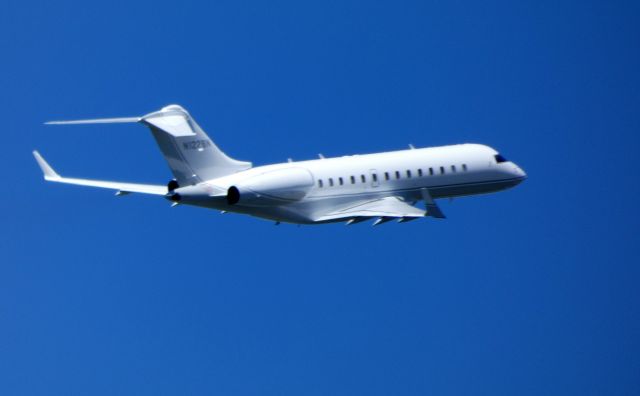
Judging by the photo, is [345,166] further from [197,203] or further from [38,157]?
[38,157]

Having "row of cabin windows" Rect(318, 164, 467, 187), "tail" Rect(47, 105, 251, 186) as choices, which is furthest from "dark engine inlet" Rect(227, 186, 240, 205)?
"row of cabin windows" Rect(318, 164, 467, 187)

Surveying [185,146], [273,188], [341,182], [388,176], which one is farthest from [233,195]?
[388,176]

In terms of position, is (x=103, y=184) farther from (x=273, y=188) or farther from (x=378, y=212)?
(x=378, y=212)

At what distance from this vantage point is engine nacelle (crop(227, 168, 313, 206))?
116062 mm

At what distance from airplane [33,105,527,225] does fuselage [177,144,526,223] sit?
49mm

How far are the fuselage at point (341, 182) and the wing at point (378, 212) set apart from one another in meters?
0.42

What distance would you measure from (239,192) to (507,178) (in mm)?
19229

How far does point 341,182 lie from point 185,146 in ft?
26.5

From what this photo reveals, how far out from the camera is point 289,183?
384 ft

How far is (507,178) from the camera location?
12888 centimetres

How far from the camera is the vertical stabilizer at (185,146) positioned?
387 feet

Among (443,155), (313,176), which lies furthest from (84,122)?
(443,155)

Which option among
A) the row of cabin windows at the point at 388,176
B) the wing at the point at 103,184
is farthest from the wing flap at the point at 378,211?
the wing at the point at 103,184

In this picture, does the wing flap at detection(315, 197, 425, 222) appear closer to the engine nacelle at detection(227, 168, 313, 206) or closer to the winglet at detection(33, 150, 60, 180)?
the engine nacelle at detection(227, 168, 313, 206)
